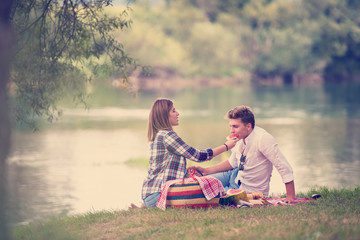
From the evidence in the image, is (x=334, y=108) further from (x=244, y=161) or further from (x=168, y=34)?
(x=168, y=34)

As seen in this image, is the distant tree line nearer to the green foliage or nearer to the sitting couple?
the green foliage

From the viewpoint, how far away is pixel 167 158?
6461 millimetres

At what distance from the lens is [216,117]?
30719mm

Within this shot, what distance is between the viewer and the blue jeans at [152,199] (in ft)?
21.3

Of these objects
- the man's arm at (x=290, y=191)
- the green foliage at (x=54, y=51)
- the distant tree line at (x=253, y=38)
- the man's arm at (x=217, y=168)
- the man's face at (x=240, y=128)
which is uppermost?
the distant tree line at (x=253, y=38)

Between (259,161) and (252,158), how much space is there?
96 millimetres

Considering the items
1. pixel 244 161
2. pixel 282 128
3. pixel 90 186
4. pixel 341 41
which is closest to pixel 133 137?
pixel 282 128

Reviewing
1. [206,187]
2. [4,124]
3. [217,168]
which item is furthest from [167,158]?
[4,124]

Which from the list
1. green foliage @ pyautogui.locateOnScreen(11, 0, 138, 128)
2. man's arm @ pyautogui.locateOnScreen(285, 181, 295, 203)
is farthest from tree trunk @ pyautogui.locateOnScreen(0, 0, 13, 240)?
green foliage @ pyautogui.locateOnScreen(11, 0, 138, 128)

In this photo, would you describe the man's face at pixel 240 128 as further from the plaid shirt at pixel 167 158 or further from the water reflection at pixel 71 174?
the water reflection at pixel 71 174

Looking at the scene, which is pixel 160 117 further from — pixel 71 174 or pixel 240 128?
pixel 71 174

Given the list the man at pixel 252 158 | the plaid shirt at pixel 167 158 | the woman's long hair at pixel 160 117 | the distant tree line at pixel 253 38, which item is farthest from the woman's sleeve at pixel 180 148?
the distant tree line at pixel 253 38

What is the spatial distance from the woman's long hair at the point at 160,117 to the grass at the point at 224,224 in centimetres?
100

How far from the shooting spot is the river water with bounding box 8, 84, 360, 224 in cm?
1243
